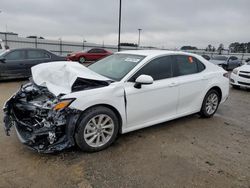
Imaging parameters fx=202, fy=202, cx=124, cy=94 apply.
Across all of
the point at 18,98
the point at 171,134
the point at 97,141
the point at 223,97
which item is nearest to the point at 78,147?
the point at 97,141

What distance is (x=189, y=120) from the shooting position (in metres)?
4.53

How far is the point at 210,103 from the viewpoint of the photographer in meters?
4.62

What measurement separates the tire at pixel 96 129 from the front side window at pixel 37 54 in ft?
21.8

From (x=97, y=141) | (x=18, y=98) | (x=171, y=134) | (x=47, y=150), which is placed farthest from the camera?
(x=171, y=134)

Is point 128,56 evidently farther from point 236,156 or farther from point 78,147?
point 236,156

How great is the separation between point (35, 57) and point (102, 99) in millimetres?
6665

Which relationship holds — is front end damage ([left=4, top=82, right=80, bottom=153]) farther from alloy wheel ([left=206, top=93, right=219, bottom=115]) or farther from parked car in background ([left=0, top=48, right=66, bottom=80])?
parked car in background ([left=0, top=48, right=66, bottom=80])

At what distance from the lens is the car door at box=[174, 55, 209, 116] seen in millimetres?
3949

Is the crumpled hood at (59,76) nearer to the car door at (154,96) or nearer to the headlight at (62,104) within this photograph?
the headlight at (62,104)

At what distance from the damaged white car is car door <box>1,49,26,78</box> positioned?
4.99 m

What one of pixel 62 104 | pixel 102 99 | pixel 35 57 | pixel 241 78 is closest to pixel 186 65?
pixel 102 99

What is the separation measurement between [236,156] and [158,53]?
2.17 m

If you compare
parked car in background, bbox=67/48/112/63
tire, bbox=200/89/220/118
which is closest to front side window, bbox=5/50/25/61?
tire, bbox=200/89/220/118

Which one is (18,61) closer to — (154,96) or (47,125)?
(47,125)
